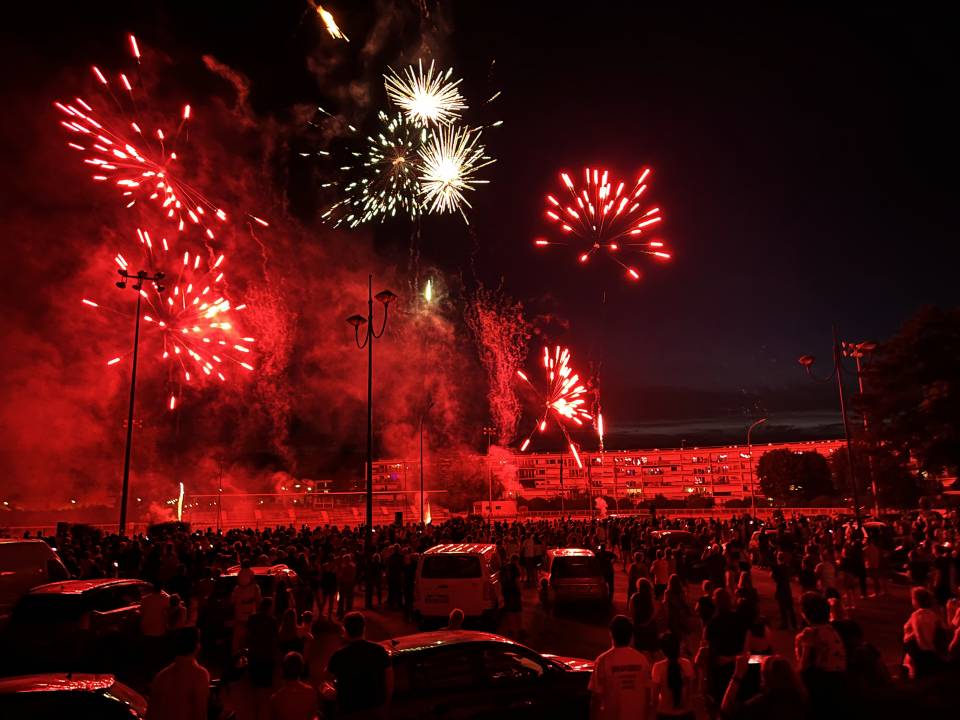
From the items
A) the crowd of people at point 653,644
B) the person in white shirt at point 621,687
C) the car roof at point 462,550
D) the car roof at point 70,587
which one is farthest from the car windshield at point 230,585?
the person in white shirt at point 621,687

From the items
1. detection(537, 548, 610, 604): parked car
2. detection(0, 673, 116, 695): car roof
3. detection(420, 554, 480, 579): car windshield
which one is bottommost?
detection(537, 548, 610, 604): parked car

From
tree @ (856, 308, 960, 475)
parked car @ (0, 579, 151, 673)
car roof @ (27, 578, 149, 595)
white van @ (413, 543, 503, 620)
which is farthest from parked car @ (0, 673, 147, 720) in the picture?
tree @ (856, 308, 960, 475)

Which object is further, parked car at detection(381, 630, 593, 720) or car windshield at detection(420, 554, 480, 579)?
car windshield at detection(420, 554, 480, 579)

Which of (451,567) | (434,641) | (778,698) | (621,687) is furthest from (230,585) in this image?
(778,698)

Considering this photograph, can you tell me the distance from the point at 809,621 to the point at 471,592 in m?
7.90

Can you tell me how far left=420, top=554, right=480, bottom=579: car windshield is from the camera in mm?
12922

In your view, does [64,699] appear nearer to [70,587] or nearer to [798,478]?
[70,587]

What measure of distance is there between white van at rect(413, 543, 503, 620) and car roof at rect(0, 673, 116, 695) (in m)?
8.25

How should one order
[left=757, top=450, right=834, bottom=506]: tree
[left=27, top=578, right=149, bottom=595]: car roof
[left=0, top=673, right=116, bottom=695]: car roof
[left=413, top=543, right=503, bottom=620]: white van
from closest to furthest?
[left=0, top=673, right=116, bottom=695]: car roof
[left=27, top=578, right=149, bottom=595]: car roof
[left=413, top=543, right=503, bottom=620]: white van
[left=757, top=450, right=834, bottom=506]: tree

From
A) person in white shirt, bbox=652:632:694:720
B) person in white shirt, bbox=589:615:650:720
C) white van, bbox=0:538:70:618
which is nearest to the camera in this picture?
person in white shirt, bbox=589:615:650:720

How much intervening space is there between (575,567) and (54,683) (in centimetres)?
1280

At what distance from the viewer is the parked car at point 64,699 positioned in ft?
14.3

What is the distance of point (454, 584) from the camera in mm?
12734

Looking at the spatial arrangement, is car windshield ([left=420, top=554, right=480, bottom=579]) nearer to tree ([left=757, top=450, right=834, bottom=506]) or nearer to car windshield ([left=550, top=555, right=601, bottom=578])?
car windshield ([left=550, top=555, right=601, bottom=578])
